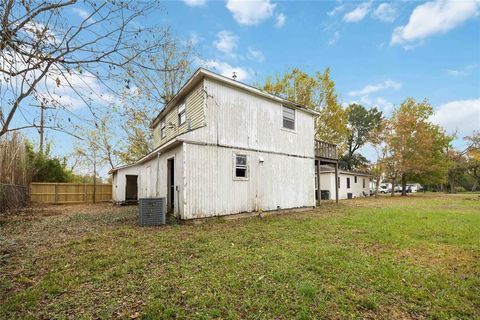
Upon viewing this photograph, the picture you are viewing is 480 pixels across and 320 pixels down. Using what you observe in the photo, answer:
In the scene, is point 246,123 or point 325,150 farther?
point 325,150

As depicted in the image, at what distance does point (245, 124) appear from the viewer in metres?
10.2

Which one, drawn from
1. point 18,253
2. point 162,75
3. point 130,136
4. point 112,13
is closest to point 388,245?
point 112,13

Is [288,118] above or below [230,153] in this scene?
above

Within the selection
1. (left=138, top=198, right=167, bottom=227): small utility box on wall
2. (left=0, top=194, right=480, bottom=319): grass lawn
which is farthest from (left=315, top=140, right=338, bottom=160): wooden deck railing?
(left=138, top=198, right=167, bottom=227): small utility box on wall

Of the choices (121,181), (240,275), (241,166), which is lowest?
(240,275)

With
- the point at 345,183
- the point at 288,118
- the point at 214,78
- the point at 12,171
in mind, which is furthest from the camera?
the point at 345,183

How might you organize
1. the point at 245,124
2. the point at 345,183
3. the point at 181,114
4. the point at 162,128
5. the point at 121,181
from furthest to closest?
the point at 345,183 < the point at 121,181 < the point at 162,128 < the point at 181,114 < the point at 245,124

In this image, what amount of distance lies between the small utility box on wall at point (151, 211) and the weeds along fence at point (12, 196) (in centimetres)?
758

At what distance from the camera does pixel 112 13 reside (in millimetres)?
2844

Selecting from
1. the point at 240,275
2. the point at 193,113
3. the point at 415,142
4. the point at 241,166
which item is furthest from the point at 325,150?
the point at 415,142

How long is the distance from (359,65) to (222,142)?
9281 mm

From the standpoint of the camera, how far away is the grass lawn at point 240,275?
297cm

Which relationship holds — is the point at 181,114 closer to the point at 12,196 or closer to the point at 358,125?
the point at 12,196

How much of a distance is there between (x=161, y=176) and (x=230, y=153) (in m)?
3.66
